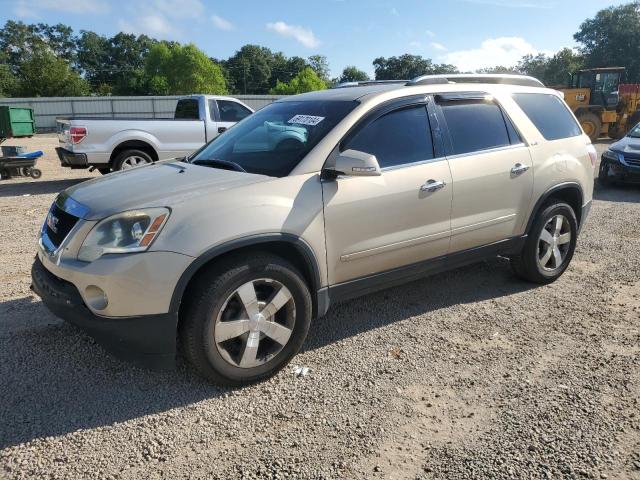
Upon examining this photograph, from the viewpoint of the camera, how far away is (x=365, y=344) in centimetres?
378

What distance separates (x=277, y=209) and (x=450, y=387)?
1.53 meters

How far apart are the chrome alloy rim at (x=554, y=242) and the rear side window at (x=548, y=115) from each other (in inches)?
31.1

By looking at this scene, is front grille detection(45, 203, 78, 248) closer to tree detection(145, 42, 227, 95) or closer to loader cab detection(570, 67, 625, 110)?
loader cab detection(570, 67, 625, 110)

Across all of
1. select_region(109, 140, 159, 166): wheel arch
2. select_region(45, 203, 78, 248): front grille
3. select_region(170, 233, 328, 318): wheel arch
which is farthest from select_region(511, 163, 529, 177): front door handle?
select_region(109, 140, 159, 166): wheel arch

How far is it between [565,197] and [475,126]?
1.41 m

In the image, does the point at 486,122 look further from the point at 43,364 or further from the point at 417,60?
the point at 417,60

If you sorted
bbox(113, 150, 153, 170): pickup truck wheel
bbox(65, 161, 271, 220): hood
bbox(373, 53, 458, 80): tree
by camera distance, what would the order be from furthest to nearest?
bbox(373, 53, 458, 80): tree → bbox(113, 150, 153, 170): pickup truck wheel → bbox(65, 161, 271, 220): hood

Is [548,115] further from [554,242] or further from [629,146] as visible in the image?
[629,146]

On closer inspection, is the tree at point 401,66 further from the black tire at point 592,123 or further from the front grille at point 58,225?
the front grille at point 58,225

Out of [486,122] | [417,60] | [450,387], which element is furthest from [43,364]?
[417,60]

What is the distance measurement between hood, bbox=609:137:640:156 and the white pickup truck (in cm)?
801

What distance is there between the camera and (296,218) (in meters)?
3.19

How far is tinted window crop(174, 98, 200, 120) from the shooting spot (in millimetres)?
10977

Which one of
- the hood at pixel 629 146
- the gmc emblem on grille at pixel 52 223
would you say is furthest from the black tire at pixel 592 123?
the gmc emblem on grille at pixel 52 223
